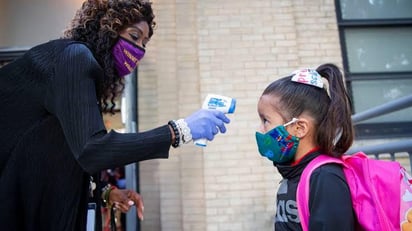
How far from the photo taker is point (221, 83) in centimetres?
434

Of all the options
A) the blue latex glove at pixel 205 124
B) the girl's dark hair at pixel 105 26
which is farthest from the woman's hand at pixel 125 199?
the blue latex glove at pixel 205 124

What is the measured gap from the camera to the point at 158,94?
451 centimetres

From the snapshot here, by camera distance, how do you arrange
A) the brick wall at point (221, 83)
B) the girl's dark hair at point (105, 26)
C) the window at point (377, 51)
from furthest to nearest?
the window at point (377, 51)
the brick wall at point (221, 83)
the girl's dark hair at point (105, 26)

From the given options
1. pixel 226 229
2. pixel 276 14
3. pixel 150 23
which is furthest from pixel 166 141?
pixel 276 14

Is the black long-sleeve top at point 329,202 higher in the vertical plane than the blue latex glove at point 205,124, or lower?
lower

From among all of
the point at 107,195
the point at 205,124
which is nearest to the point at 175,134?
the point at 205,124

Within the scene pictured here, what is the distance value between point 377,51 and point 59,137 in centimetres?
452

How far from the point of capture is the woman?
1.44 metres

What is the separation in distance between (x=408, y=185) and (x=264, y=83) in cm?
308

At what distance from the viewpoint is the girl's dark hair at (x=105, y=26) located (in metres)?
1.88

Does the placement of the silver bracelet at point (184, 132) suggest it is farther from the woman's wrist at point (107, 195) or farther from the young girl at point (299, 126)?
the woman's wrist at point (107, 195)

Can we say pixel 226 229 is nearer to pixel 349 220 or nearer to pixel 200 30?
pixel 200 30

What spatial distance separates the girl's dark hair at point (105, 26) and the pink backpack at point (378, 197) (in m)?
1.13

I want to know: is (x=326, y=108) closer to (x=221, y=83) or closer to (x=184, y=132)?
(x=184, y=132)
